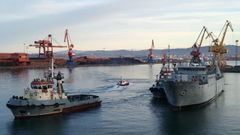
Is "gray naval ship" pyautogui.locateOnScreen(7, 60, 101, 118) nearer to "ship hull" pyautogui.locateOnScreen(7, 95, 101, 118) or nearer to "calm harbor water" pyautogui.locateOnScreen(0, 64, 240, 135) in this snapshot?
"ship hull" pyautogui.locateOnScreen(7, 95, 101, 118)

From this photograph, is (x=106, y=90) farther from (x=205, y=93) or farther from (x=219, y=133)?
(x=219, y=133)

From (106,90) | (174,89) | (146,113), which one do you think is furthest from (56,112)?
(106,90)

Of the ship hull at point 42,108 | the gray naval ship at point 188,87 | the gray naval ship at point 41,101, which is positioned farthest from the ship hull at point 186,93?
the gray naval ship at point 41,101

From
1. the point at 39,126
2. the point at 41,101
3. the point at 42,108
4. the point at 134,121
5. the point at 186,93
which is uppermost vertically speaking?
the point at 186,93

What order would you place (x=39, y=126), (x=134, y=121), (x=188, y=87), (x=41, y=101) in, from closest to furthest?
(x=39, y=126) < (x=134, y=121) < (x=41, y=101) < (x=188, y=87)

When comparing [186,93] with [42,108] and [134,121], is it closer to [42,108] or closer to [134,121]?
[134,121]

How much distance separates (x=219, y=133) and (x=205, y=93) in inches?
470

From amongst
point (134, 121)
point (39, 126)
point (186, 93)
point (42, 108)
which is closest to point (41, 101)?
point (42, 108)

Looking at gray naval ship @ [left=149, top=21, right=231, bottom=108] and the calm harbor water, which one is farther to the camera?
gray naval ship @ [left=149, top=21, right=231, bottom=108]

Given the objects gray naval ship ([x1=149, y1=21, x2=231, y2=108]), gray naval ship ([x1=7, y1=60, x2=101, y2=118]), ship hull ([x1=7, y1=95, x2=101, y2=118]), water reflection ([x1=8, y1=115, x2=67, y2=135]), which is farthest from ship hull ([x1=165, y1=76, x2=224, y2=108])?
water reflection ([x1=8, y1=115, x2=67, y2=135])

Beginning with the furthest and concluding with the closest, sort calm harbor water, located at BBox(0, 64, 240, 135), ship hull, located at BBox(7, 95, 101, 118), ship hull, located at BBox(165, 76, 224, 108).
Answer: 1. ship hull, located at BBox(165, 76, 224, 108)
2. ship hull, located at BBox(7, 95, 101, 118)
3. calm harbor water, located at BBox(0, 64, 240, 135)

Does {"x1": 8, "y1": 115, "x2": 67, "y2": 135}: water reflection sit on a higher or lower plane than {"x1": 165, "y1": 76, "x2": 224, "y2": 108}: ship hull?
lower

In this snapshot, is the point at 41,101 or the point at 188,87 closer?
the point at 41,101

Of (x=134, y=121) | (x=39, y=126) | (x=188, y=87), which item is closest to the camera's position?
(x=39, y=126)
